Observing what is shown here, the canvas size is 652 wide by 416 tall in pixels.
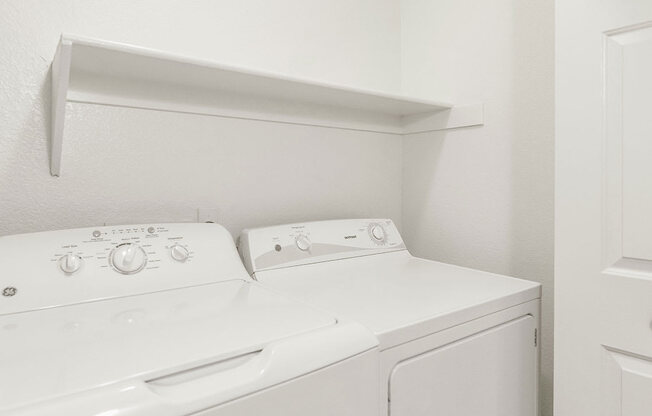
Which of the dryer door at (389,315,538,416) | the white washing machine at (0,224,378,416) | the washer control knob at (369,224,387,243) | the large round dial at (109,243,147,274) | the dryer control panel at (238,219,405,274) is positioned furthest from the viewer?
the washer control knob at (369,224,387,243)

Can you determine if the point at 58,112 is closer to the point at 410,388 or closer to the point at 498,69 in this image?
the point at 410,388

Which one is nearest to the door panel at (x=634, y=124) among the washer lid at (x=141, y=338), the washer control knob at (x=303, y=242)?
the washer lid at (x=141, y=338)

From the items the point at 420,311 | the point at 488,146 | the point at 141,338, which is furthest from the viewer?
the point at 488,146

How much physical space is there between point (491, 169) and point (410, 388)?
1.00 meters

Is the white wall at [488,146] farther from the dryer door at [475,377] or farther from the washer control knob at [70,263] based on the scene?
the washer control knob at [70,263]

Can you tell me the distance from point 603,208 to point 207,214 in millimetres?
1192

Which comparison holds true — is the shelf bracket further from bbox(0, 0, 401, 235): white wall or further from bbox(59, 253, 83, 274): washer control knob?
bbox(59, 253, 83, 274): washer control knob

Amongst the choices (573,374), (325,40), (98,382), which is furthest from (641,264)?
(325,40)

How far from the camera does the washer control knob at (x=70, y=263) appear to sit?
0.95m

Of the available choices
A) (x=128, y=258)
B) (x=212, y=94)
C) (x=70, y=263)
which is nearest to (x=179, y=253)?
(x=128, y=258)

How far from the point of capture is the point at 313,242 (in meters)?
1.41

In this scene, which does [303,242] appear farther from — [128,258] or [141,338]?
[141,338]

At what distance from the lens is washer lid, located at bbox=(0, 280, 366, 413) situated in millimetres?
580

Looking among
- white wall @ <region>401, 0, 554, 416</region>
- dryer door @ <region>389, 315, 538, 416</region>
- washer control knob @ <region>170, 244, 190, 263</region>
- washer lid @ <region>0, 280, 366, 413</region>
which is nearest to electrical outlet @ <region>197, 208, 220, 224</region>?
washer control knob @ <region>170, 244, 190, 263</region>
